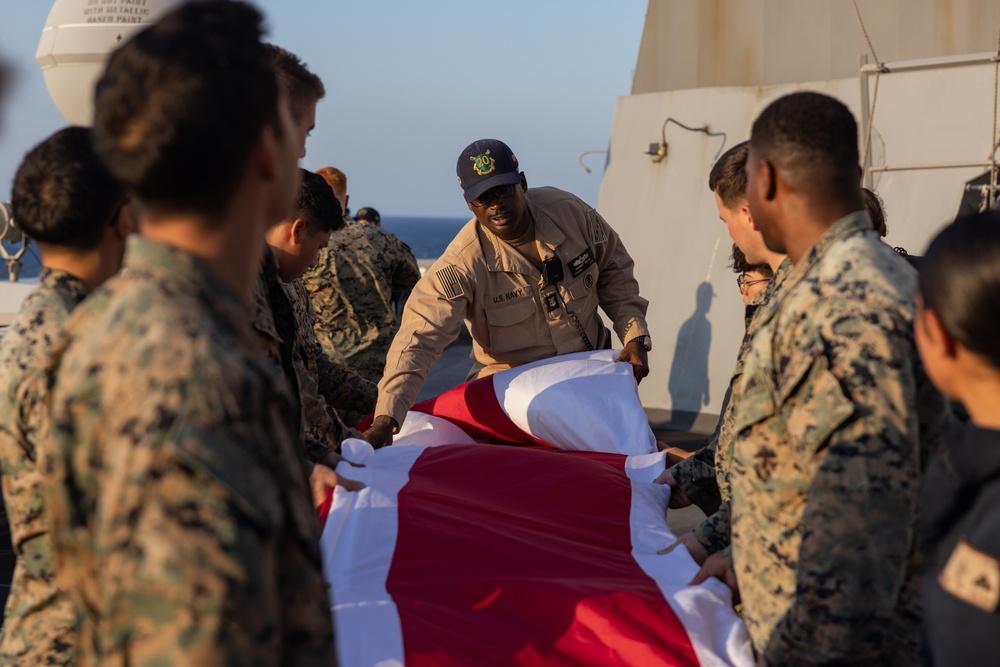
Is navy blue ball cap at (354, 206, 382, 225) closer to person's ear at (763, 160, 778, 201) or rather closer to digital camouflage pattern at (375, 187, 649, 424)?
digital camouflage pattern at (375, 187, 649, 424)

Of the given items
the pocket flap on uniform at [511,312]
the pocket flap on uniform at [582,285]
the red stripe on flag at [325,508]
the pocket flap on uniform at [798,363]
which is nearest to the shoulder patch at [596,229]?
the pocket flap on uniform at [582,285]

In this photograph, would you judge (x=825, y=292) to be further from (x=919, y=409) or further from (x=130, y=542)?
(x=130, y=542)

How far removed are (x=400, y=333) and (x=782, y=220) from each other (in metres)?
2.27

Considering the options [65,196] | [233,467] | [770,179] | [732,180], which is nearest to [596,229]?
[732,180]

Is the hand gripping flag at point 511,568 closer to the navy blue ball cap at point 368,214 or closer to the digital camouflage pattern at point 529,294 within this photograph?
the digital camouflage pattern at point 529,294

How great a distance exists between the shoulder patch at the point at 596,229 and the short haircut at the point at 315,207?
5.17 ft

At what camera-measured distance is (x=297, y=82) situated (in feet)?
8.11

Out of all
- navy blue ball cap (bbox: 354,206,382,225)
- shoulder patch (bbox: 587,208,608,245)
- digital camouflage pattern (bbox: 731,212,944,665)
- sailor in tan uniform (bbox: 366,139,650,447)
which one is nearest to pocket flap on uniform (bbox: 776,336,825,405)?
digital camouflage pattern (bbox: 731,212,944,665)

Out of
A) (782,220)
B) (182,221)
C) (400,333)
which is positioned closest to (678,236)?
(400,333)

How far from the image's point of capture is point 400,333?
3875mm

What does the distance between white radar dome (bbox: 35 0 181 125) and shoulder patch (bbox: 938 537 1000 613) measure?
5.50 metres

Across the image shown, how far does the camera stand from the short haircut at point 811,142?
173 centimetres

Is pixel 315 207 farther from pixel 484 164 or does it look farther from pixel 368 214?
pixel 368 214

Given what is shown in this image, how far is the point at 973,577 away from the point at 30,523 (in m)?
1.34
